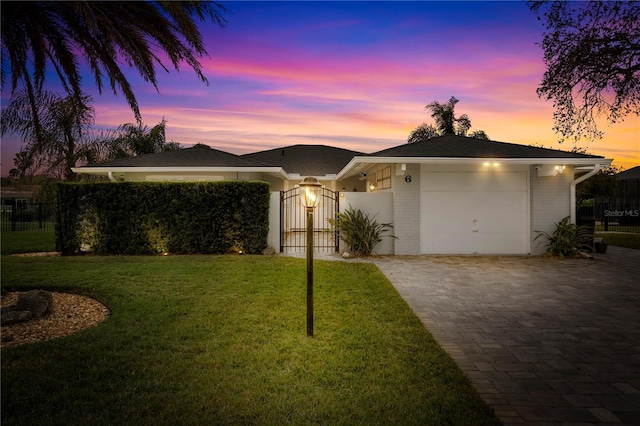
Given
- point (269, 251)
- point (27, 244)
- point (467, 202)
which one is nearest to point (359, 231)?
point (269, 251)

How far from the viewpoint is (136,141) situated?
77.0 feet

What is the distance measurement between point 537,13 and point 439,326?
13120 millimetres

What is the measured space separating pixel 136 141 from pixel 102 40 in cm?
2100

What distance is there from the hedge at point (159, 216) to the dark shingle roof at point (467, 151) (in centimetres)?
425

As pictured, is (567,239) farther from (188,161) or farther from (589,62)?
(188,161)

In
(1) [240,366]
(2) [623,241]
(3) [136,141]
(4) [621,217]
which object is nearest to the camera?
(1) [240,366]

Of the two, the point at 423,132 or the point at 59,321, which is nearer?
the point at 59,321

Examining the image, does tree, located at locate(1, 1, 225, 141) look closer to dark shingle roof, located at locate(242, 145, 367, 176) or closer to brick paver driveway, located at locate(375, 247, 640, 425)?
brick paver driveway, located at locate(375, 247, 640, 425)

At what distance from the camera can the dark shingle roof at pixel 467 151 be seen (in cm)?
1108

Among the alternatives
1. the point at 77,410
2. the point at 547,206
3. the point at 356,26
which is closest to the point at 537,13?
the point at 547,206

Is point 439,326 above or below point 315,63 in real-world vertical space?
below

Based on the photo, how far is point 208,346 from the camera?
4.18 m

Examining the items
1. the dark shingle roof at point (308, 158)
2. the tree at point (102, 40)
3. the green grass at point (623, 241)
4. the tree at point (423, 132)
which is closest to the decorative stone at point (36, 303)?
the tree at point (102, 40)

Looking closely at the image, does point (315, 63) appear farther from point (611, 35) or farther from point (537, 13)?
point (611, 35)
